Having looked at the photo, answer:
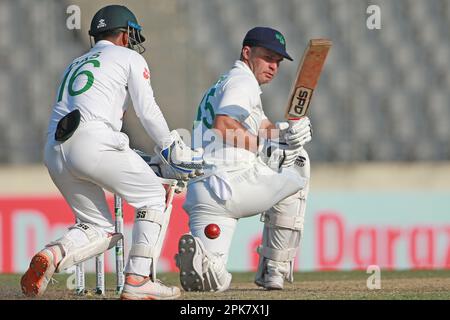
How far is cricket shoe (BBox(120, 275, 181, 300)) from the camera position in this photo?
5102 mm

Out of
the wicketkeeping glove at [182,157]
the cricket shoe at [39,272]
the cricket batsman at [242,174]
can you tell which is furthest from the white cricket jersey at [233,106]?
the cricket shoe at [39,272]

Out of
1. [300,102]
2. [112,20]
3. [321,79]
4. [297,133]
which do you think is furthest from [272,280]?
[321,79]

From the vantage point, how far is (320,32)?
1013 centimetres

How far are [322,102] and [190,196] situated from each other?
431 centimetres

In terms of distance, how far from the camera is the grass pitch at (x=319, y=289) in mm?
5359

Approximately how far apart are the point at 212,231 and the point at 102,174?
30.4 inches

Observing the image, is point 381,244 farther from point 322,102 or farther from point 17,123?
point 17,123

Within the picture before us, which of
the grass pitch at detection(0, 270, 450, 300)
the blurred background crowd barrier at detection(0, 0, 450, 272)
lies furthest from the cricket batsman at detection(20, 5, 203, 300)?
the blurred background crowd barrier at detection(0, 0, 450, 272)

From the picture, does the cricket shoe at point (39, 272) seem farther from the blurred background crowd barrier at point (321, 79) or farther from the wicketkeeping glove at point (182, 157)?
the blurred background crowd barrier at point (321, 79)

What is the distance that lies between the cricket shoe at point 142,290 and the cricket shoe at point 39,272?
338mm

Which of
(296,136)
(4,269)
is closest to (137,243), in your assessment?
(296,136)

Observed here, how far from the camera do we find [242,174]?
577 cm

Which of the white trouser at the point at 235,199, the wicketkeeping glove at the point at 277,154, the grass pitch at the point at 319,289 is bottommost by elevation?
the grass pitch at the point at 319,289

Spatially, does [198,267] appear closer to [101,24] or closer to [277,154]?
Answer: [277,154]
